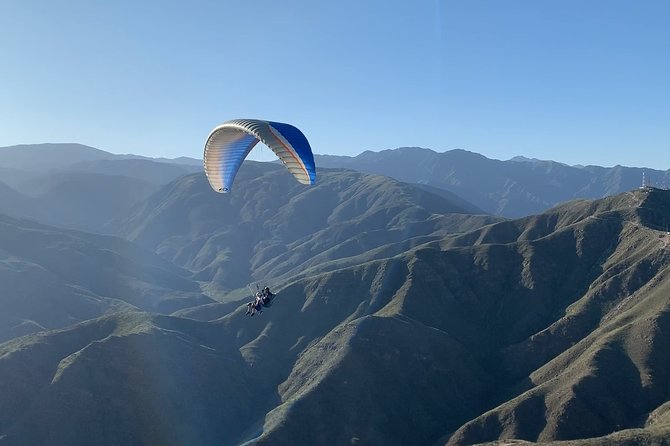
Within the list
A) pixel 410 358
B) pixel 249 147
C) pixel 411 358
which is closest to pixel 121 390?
pixel 410 358

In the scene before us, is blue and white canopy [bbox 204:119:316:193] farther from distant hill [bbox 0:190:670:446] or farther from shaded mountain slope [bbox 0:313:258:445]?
shaded mountain slope [bbox 0:313:258:445]

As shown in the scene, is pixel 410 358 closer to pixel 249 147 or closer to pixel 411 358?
pixel 411 358

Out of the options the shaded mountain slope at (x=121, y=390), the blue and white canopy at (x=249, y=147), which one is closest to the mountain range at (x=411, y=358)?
the shaded mountain slope at (x=121, y=390)

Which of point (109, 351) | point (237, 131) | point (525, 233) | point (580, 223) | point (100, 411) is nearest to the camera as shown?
point (237, 131)

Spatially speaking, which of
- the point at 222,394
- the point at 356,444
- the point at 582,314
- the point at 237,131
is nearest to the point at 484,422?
the point at 356,444

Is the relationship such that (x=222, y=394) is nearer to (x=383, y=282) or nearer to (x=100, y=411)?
(x=100, y=411)

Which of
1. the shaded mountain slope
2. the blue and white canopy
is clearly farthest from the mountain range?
the blue and white canopy
